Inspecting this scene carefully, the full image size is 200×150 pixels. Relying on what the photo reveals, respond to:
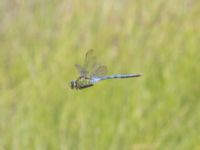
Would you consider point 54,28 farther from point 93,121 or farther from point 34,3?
point 93,121

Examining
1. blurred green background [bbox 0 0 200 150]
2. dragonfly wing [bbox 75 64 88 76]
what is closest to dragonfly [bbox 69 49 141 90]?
dragonfly wing [bbox 75 64 88 76]

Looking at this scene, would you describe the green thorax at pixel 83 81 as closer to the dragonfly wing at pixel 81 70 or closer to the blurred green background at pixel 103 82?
the dragonfly wing at pixel 81 70

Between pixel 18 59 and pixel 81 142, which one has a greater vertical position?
pixel 18 59

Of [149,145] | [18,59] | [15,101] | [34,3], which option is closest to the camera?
[149,145]

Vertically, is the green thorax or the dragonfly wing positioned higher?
the dragonfly wing

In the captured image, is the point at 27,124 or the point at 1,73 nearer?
the point at 27,124

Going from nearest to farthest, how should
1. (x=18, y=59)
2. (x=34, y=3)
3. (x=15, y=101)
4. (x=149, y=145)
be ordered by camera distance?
(x=149, y=145) → (x=15, y=101) → (x=18, y=59) → (x=34, y=3)

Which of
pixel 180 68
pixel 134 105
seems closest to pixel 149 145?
pixel 134 105

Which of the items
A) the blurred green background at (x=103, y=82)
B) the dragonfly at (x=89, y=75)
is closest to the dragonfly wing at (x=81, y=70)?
the dragonfly at (x=89, y=75)

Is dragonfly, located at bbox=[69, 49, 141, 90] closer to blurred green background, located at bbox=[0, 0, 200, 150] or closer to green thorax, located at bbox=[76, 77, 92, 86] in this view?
green thorax, located at bbox=[76, 77, 92, 86]
